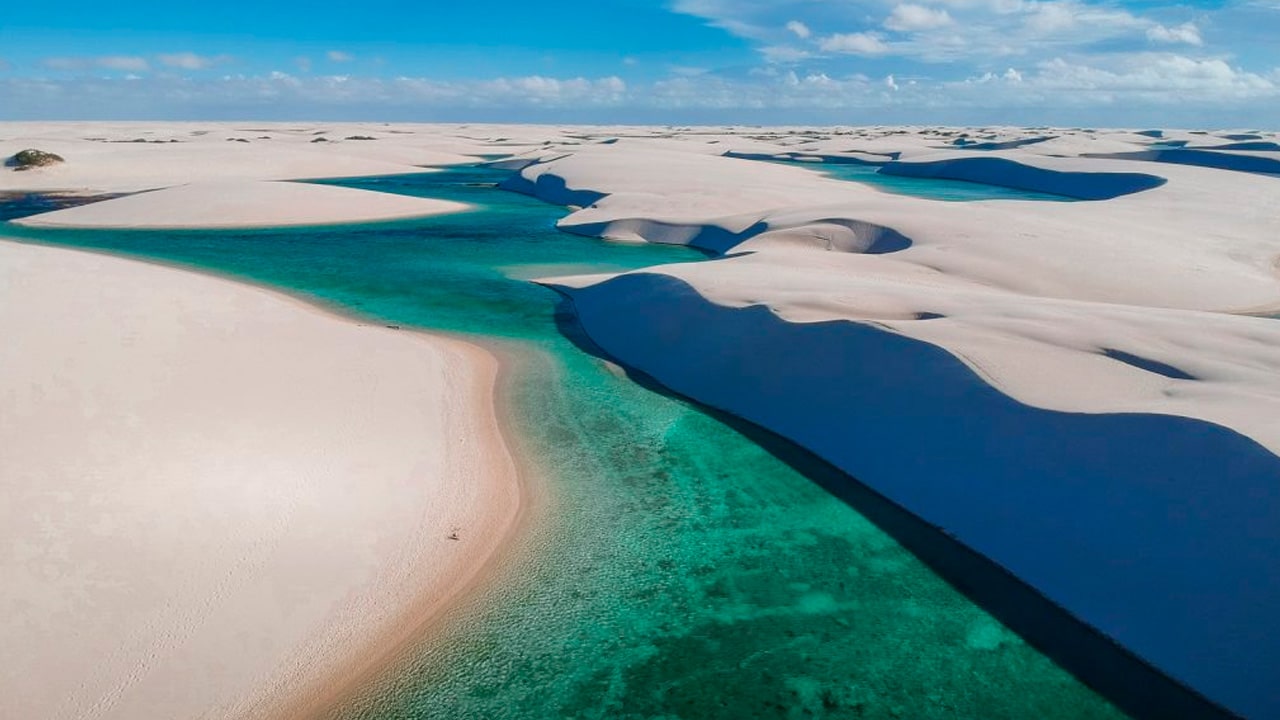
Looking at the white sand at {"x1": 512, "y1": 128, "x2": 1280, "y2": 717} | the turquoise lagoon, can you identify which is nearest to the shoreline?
the white sand at {"x1": 512, "y1": 128, "x2": 1280, "y2": 717}

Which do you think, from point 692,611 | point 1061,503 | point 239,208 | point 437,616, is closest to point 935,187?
point 239,208

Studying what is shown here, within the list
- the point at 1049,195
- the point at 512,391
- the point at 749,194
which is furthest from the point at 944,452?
the point at 1049,195

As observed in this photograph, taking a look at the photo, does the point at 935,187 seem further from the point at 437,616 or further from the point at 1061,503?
the point at 437,616

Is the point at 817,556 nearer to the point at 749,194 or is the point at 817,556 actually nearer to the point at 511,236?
the point at 511,236

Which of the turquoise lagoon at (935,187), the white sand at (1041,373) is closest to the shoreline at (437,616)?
the white sand at (1041,373)

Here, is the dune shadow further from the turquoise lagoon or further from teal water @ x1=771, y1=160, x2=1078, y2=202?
teal water @ x1=771, y1=160, x2=1078, y2=202

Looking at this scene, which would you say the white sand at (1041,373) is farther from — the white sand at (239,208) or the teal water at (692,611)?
the white sand at (239,208)
